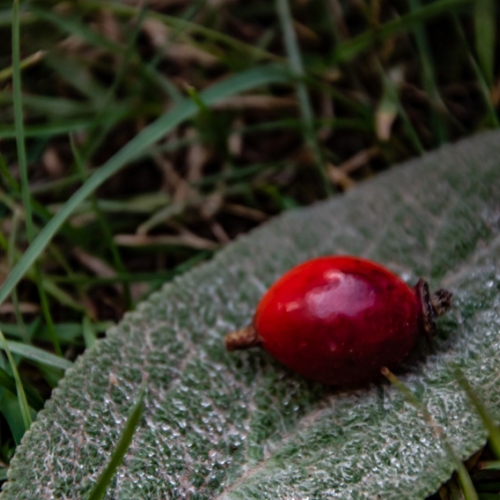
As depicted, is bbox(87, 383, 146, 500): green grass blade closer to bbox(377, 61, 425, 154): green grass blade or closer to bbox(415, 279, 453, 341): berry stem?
bbox(415, 279, 453, 341): berry stem

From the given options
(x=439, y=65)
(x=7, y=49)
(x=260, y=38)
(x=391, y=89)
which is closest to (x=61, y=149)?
(x=7, y=49)

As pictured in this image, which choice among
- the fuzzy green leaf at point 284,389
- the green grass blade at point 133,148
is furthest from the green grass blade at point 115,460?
the green grass blade at point 133,148

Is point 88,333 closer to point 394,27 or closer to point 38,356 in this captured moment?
point 38,356

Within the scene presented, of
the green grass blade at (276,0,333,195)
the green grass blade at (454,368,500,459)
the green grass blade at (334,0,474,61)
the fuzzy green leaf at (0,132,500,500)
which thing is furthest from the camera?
the green grass blade at (276,0,333,195)

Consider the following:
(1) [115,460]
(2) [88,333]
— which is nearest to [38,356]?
(2) [88,333]

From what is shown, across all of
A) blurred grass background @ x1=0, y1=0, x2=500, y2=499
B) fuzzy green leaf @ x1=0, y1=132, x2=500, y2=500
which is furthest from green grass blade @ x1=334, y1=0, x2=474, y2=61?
fuzzy green leaf @ x1=0, y1=132, x2=500, y2=500
